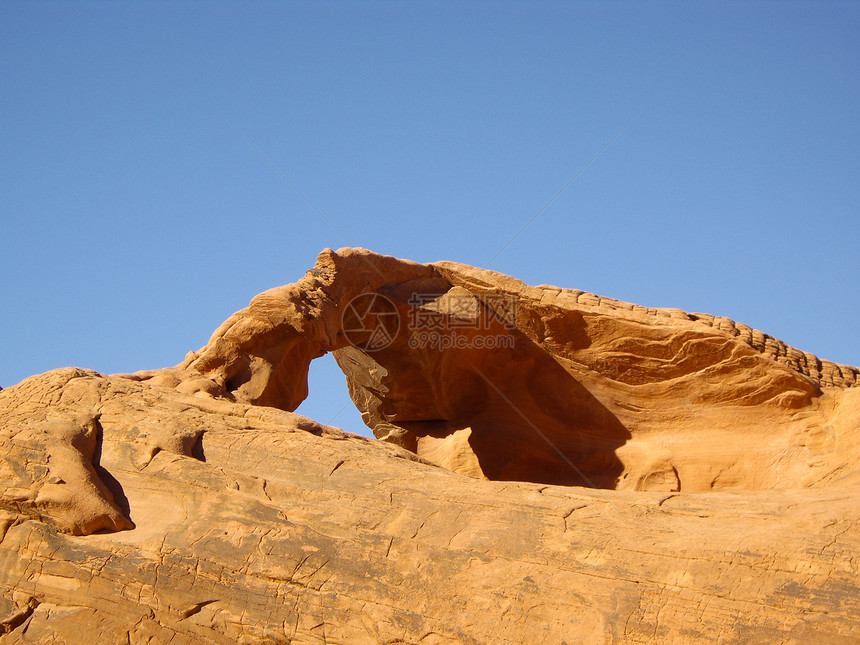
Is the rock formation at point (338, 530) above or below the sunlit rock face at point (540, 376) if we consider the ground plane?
below

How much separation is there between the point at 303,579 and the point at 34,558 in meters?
1.80

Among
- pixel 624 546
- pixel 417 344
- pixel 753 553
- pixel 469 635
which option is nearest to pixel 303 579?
pixel 469 635

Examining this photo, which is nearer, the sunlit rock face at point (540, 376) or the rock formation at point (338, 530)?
the rock formation at point (338, 530)

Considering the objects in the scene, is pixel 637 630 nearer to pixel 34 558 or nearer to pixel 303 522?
pixel 303 522

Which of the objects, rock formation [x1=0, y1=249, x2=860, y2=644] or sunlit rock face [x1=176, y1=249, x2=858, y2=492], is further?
sunlit rock face [x1=176, y1=249, x2=858, y2=492]

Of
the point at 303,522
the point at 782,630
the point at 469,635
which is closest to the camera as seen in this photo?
the point at 782,630

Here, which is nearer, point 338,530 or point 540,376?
point 338,530

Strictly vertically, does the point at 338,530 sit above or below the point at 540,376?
below

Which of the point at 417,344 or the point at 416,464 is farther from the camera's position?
the point at 417,344

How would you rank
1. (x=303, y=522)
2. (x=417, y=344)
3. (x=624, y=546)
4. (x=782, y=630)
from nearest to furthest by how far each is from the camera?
(x=782, y=630)
(x=624, y=546)
(x=303, y=522)
(x=417, y=344)

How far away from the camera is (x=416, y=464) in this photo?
673cm

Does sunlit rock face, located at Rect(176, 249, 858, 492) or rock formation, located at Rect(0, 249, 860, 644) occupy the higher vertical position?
sunlit rock face, located at Rect(176, 249, 858, 492)

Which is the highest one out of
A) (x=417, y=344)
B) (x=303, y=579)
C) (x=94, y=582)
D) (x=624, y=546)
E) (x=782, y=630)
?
(x=417, y=344)

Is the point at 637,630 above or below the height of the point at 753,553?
below
